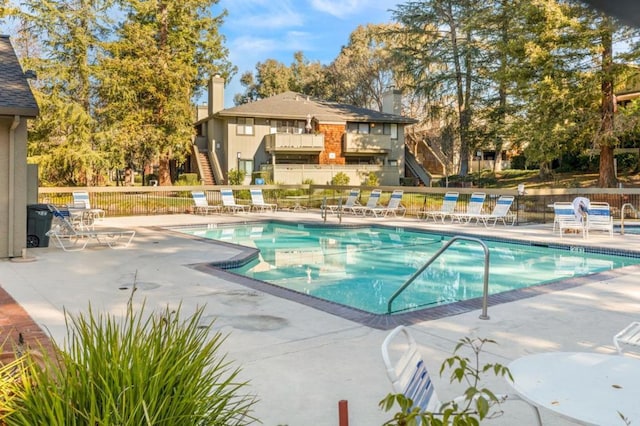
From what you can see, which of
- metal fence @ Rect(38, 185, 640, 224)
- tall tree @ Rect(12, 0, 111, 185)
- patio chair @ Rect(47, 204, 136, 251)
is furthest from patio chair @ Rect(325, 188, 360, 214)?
tall tree @ Rect(12, 0, 111, 185)

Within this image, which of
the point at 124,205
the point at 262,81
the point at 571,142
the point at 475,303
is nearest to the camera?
the point at 475,303

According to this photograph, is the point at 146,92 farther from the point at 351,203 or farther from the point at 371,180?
the point at 351,203

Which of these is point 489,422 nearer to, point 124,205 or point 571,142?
point 124,205

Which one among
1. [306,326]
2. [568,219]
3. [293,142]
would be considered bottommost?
[306,326]

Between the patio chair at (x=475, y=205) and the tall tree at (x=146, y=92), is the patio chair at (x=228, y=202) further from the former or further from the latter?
the tall tree at (x=146, y=92)

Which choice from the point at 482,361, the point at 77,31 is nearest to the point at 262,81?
the point at 77,31

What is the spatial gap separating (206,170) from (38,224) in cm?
2202

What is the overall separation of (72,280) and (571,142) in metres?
22.1

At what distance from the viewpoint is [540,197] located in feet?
53.3

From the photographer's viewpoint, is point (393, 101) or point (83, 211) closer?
point (83, 211)

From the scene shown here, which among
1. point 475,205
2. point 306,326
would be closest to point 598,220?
point 475,205

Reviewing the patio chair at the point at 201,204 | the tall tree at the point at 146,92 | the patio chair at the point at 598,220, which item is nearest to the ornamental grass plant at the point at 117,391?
the patio chair at the point at 598,220

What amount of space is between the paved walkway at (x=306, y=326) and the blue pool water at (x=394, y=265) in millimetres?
1558

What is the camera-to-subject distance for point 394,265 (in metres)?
10.7
